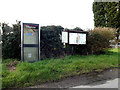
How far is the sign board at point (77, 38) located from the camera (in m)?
8.22

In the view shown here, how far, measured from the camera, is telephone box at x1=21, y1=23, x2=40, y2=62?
6.11 meters

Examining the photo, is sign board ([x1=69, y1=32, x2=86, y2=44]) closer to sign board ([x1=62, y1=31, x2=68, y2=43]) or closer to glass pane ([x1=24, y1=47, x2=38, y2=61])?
sign board ([x1=62, y1=31, x2=68, y2=43])

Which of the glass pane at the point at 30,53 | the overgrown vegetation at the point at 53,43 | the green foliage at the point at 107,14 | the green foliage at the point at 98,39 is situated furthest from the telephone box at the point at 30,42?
the green foliage at the point at 107,14

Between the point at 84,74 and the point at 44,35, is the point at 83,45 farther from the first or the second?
the point at 84,74

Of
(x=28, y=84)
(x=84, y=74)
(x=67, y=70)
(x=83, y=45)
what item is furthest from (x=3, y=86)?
(x=83, y=45)

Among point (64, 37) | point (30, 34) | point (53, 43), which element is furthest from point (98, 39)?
point (30, 34)

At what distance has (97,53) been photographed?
31.6ft

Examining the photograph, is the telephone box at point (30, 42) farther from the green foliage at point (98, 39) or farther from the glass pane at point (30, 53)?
the green foliage at point (98, 39)

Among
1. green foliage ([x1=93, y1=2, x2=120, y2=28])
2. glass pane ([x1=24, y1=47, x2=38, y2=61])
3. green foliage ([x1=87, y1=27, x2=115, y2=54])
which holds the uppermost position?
green foliage ([x1=93, y1=2, x2=120, y2=28])

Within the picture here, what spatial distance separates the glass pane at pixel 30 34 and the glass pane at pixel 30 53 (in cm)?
41

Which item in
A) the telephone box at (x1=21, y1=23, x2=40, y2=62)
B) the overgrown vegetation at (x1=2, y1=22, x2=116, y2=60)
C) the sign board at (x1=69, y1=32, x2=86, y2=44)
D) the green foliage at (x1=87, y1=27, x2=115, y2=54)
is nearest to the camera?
the telephone box at (x1=21, y1=23, x2=40, y2=62)

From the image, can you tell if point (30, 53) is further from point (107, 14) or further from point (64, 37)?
point (107, 14)

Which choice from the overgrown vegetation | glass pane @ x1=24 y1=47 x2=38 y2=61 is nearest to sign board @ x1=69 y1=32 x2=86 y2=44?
the overgrown vegetation

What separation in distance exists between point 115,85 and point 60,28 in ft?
18.1
